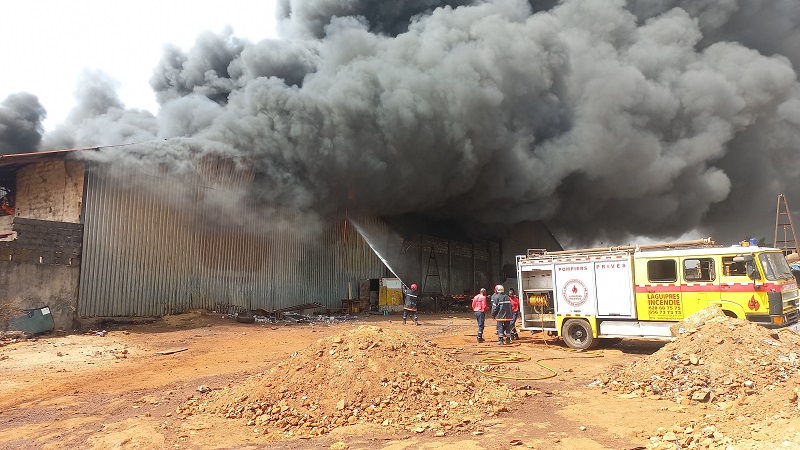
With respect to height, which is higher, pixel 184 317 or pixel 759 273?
pixel 759 273

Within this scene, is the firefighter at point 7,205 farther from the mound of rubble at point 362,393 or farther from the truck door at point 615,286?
the truck door at point 615,286

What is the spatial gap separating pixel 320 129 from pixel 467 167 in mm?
7056

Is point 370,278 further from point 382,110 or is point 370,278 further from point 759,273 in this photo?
point 759,273

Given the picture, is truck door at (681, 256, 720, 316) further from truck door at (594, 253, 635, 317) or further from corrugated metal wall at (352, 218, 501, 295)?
corrugated metal wall at (352, 218, 501, 295)

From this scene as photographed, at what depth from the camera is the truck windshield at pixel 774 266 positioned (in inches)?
356

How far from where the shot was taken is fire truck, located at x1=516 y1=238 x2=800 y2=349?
29.7 feet

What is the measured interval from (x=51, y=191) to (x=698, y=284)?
17209mm

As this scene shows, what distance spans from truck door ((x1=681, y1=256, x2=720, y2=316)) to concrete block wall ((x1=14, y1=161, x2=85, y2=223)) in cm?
1538

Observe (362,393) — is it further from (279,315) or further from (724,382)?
(279,315)

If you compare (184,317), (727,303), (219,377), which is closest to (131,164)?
(184,317)

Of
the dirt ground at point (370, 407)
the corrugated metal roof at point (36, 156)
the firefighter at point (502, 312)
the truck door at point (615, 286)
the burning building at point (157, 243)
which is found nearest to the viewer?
the dirt ground at point (370, 407)

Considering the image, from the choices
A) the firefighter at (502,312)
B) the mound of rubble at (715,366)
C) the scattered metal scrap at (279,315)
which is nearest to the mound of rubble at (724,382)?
the mound of rubble at (715,366)

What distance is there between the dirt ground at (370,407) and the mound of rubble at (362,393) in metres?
0.02

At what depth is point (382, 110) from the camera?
21969 millimetres
